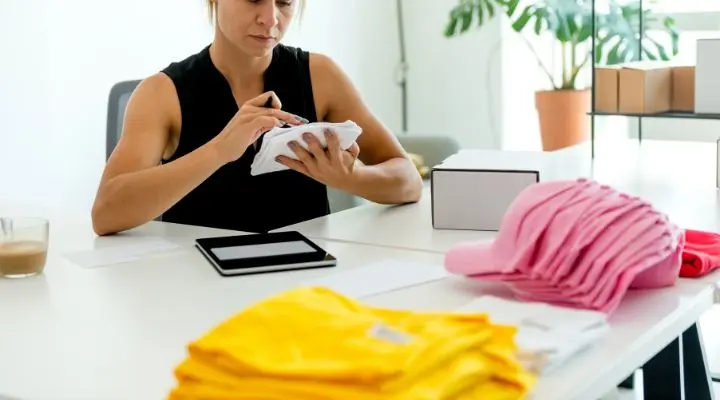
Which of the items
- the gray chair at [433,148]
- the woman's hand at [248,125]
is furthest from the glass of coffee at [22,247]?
the gray chair at [433,148]

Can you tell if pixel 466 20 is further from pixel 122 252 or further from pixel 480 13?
pixel 122 252

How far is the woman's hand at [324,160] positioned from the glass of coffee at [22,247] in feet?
1.65

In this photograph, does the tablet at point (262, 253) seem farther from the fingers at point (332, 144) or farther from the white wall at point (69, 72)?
the white wall at point (69, 72)

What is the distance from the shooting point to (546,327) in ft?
4.19

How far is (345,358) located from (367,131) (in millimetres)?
1458

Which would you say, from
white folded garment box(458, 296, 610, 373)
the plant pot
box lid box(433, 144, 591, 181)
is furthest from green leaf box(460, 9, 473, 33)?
white folded garment box(458, 296, 610, 373)

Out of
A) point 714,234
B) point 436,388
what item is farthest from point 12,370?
point 714,234

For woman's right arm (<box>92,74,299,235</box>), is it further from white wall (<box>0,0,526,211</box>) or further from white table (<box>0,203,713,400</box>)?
white wall (<box>0,0,526,211</box>)

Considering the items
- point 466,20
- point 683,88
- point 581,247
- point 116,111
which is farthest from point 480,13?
point 581,247

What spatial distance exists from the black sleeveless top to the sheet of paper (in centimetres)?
67

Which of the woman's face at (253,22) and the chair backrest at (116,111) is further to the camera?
the chair backrest at (116,111)

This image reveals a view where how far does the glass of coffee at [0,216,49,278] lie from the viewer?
1.75 meters

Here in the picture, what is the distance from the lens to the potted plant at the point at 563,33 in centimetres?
421

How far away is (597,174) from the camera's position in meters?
2.61
